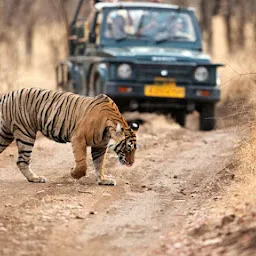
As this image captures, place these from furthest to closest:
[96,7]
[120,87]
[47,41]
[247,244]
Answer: [47,41] < [96,7] < [120,87] < [247,244]

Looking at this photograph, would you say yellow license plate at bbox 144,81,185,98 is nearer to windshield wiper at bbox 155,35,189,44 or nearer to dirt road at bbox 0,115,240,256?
windshield wiper at bbox 155,35,189,44

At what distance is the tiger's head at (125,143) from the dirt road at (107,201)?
0.32 m

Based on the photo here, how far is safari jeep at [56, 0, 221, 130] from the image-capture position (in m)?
14.7

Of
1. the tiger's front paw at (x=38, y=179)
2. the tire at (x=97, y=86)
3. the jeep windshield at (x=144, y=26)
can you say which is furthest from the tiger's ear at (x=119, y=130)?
the jeep windshield at (x=144, y=26)

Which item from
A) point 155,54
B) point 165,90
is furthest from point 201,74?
point 155,54

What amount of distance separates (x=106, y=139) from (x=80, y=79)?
754 centimetres

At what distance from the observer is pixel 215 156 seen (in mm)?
11602

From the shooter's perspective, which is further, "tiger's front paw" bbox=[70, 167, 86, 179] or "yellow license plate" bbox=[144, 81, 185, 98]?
"yellow license plate" bbox=[144, 81, 185, 98]

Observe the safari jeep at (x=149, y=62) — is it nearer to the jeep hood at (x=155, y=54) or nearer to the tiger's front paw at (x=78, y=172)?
the jeep hood at (x=155, y=54)

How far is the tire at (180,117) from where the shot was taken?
53.4ft

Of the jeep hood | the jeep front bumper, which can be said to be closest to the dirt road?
the jeep front bumper

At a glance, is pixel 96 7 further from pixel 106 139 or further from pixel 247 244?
pixel 247 244

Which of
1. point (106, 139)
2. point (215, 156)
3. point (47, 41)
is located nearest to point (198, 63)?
point (215, 156)

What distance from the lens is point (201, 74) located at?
15.0m
